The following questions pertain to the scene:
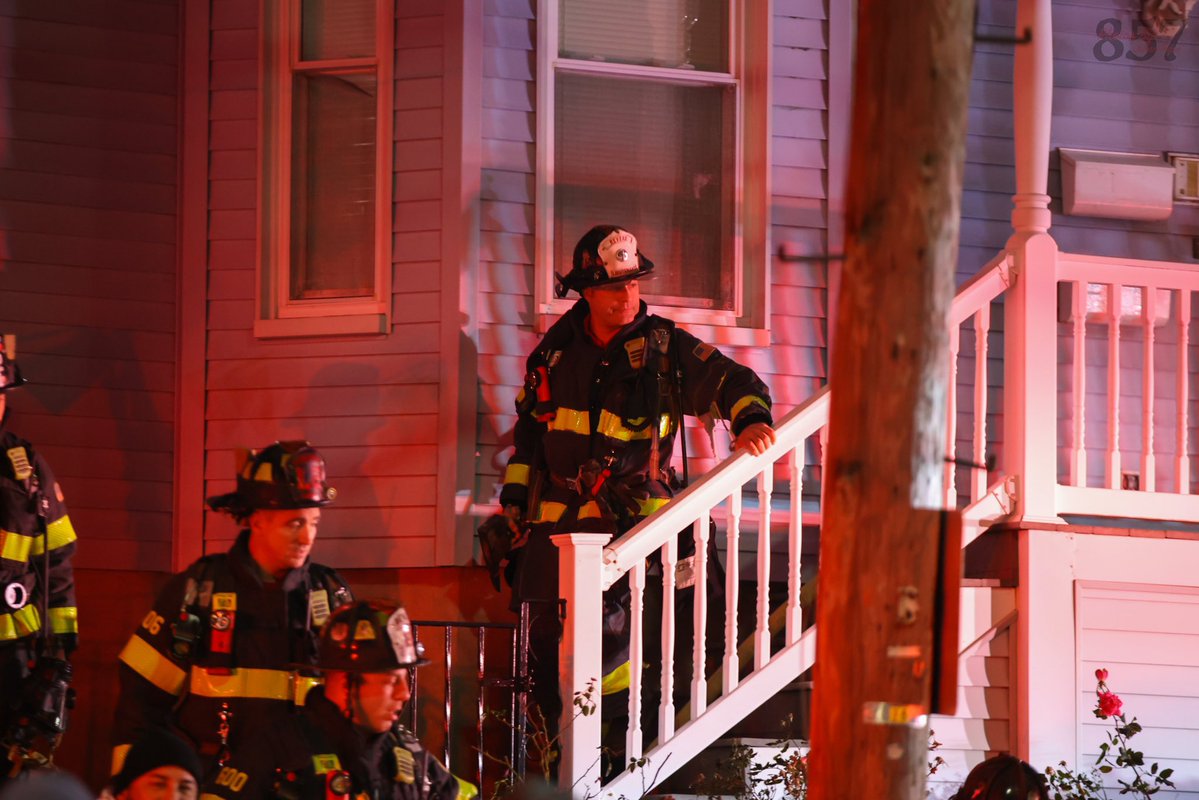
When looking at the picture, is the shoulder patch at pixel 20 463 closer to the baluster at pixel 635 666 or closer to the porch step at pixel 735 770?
the baluster at pixel 635 666

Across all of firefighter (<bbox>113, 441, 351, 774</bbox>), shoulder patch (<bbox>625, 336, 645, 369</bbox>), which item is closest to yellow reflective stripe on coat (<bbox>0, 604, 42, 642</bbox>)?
firefighter (<bbox>113, 441, 351, 774</bbox>)

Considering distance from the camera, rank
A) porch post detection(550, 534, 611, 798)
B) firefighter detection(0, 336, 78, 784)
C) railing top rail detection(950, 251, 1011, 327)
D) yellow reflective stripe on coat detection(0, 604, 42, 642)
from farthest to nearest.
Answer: railing top rail detection(950, 251, 1011, 327) < porch post detection(550, 534, 611, 798) < yellow reflective stripe on coat detection(0, 604, 42, 642) < firefighter detection(0, 336, 78, 784)

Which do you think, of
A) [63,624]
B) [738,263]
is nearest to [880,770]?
[63,624]

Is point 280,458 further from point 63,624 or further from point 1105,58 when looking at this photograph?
point 1105,58

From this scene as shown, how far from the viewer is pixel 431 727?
842cm

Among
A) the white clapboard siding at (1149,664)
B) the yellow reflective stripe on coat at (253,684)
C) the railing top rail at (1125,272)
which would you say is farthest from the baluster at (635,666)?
the railing top rail at (1125,272)

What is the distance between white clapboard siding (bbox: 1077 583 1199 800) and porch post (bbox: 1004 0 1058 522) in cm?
55

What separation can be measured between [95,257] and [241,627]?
152 inches

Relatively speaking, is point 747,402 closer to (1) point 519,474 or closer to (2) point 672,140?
(1) point 519,474

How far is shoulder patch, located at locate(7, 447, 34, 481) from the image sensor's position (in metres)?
6.77

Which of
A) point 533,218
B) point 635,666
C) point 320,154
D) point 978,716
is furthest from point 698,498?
point 320,154

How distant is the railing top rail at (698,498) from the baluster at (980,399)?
85 centimetres

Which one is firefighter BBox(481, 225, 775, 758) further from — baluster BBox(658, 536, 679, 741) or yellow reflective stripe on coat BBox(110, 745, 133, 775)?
yellow reflective stripe on coat BBox(110, 745, 133, 775)

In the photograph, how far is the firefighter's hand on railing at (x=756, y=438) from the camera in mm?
7441
